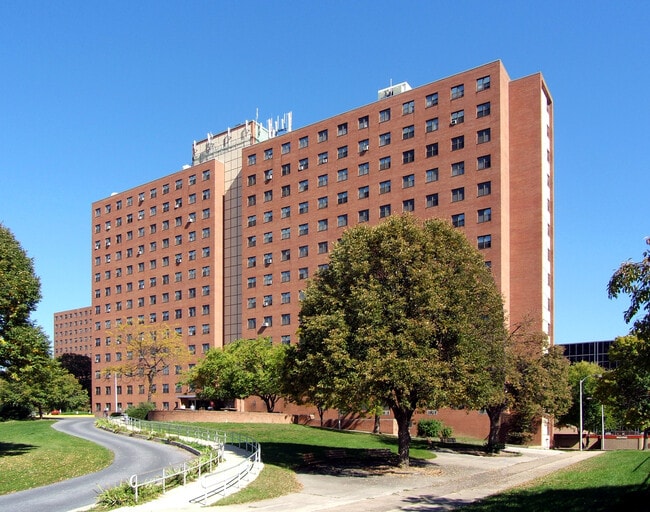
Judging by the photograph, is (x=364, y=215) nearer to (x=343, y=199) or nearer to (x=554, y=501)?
(x=343, y=199)

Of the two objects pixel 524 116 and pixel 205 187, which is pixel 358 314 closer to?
pixel 524 116

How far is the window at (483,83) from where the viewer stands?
2769 inches

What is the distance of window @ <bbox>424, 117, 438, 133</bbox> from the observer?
74062mm

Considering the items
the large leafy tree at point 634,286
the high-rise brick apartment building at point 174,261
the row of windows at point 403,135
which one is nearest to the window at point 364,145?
the row of windows at point 403,135

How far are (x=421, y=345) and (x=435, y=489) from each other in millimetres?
6954

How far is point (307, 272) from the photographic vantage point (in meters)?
84.6

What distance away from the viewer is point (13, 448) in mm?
38094

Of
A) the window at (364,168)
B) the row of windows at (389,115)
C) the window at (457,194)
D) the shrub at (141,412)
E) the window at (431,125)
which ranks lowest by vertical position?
the shrub at (141,412)

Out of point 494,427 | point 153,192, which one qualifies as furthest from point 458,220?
point 153,192

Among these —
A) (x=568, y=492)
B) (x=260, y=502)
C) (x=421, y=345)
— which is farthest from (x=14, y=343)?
(x=568, y=492)

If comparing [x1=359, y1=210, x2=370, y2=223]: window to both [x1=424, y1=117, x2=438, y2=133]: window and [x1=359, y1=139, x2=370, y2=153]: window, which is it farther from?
[x1=424, y1=117, x2=438, y2=133]: window

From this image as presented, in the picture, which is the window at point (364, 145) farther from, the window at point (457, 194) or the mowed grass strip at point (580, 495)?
the mowed grass strip at point (580, 495)

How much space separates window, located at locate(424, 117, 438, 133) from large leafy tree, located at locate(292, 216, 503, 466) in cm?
4013

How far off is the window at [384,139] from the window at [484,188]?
14.0 m
